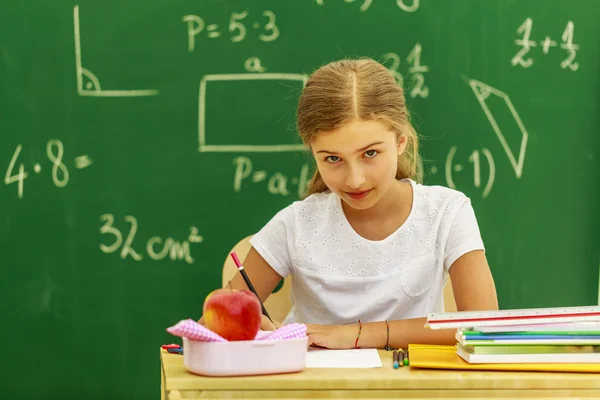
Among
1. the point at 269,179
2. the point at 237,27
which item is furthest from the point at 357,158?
the point at 237,27

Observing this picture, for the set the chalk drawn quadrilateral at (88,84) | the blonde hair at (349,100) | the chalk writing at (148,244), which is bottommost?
the chalk writing at (148,244)

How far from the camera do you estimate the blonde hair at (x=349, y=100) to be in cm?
187

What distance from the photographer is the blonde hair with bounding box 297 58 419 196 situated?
73.7 inches

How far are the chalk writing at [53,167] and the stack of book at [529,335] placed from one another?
55.4 inches

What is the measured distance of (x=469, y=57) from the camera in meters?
2.59

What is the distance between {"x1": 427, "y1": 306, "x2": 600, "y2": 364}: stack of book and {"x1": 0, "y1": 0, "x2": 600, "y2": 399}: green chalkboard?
44.2 inches

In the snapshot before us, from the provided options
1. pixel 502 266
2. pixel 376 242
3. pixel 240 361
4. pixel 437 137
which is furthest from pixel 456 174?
pixel 240 361

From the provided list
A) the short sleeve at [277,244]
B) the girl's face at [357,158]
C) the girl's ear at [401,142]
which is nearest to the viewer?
the girl's face at [357,158]

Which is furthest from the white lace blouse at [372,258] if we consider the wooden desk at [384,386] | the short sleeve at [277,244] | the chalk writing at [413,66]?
the wooden desk at [384,386]

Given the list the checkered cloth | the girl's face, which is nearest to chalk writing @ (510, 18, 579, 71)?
the girl's face

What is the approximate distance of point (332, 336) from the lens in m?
1.74

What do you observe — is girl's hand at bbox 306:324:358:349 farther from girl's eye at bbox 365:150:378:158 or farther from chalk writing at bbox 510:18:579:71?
chalk writing at bbox 510:18:579:71

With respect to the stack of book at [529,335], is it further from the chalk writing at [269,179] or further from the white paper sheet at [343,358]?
the chalk writing at [269,179]

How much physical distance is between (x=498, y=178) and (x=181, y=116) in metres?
0.96
